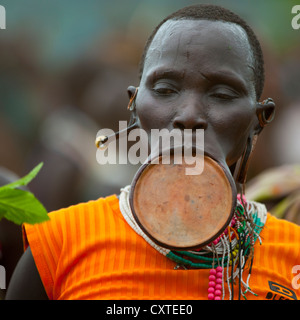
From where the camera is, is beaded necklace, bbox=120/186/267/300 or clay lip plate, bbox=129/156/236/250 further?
beaded necklace, bbox=120/186/267/300

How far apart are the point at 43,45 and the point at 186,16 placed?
6963mm

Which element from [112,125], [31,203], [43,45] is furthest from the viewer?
[43,45]

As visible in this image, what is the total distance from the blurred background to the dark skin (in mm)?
1262

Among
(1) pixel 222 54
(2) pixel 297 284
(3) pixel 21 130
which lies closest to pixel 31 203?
(1) pixel 222 54

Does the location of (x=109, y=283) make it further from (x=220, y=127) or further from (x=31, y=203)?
(x=31, y=203)

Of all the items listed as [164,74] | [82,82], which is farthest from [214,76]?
[82,82]

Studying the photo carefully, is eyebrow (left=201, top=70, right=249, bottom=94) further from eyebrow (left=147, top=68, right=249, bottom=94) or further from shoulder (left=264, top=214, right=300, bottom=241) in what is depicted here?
shoulder (left=264, top=214, right=300, bottom=241)

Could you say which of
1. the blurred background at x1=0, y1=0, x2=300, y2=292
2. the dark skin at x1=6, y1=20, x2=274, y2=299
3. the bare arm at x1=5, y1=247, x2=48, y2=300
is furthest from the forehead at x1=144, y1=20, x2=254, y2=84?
the blurred background at x1=0, y1=0, x2=300, y2=292

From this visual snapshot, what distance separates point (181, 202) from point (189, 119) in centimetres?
27

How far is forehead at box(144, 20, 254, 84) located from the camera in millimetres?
2191

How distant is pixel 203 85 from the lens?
2182 mm

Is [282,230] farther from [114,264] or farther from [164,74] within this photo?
[164,74]

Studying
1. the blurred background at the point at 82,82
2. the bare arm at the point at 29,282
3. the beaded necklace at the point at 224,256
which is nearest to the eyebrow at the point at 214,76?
the beaded necklace at the point at 224,256

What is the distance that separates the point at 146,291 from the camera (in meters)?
2.23
